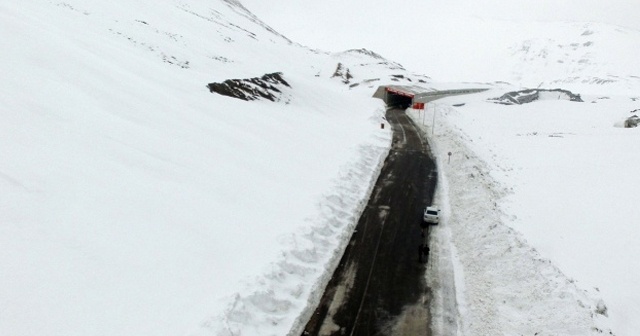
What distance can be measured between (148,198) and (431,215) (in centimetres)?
1397

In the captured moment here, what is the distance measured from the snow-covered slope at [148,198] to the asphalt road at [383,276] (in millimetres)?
797

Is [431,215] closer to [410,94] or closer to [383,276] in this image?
[383,276]

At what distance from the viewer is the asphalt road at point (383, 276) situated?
1408cm

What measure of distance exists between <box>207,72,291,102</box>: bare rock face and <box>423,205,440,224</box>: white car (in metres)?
22.6

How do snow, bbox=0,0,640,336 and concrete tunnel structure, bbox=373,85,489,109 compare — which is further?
concrete tunnel structure, bbox=373,85,489,109

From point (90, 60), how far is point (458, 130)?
34.1 metres

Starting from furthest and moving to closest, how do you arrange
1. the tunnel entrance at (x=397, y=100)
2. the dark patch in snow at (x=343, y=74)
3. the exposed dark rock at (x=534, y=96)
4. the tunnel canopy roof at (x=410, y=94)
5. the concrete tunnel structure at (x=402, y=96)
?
the dark patch in snow at (x=343, y=74), the exposed dark rock at (x=534, y=96), the tunnel entrance at (x=397, y=100), the concrete tunnel structure at (x=402, y=96), the tunnel canopy roof at (x=410, y=94)

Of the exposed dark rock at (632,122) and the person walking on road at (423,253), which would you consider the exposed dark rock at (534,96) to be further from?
the person walking on road at (423,253)

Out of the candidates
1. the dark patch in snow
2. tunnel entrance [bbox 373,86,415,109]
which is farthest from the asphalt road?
the dark patch in snow

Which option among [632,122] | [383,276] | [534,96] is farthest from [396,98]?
[383,276]

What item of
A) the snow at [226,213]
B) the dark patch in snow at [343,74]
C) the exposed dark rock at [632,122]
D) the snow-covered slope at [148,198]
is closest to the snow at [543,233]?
the snow at [226,213]

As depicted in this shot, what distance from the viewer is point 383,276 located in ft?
55.8

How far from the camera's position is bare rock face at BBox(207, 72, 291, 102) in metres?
38.2

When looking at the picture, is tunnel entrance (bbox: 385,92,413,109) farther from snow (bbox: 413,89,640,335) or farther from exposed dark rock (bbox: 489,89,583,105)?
snow (bbox: 413,89,640,335)
